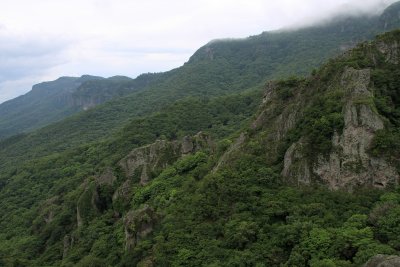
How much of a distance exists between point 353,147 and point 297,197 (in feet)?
19.7

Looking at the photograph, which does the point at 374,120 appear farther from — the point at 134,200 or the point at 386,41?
the point at 134,200

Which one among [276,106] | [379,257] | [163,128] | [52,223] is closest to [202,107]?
[163,128]

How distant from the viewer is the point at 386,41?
144ft

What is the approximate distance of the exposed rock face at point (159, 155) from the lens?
60531mm

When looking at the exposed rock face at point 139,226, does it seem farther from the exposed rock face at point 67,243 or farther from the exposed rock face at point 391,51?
the exposed rock face at point 391,51

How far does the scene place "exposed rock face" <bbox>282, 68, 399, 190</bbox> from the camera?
36.0 meters

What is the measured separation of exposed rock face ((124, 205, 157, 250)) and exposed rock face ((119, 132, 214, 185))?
1485 centimetres

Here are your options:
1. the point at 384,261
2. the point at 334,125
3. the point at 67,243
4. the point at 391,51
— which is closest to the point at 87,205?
the point at 67,243

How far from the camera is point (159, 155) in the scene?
61594mm

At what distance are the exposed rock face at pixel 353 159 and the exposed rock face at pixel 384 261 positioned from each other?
10702 millimetres

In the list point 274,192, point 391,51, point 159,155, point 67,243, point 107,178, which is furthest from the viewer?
point 159,155

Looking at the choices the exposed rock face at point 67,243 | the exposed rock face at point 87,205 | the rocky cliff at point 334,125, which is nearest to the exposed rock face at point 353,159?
the rocky cliff at point 334,125

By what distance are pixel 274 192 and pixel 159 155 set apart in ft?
82.3

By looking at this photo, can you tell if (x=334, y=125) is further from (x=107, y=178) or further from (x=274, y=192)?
(x=107, y=178)
